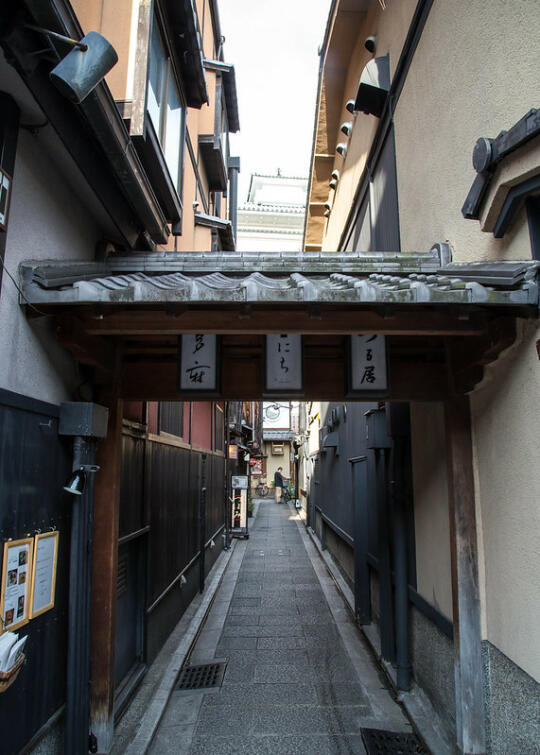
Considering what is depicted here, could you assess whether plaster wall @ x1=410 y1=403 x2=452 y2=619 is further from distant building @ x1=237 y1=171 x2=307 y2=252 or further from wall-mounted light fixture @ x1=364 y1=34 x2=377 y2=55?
distant building @ x1=237 y1=171 x2=307 y2=252

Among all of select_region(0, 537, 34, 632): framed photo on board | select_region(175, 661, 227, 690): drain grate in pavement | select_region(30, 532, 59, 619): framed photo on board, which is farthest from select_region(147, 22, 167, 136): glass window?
select_region(175, 661, 227, 690): drain grate in pavement

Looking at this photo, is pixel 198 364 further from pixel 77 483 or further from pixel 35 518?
pixel 35 518

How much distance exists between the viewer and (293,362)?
Result: 5152 mm

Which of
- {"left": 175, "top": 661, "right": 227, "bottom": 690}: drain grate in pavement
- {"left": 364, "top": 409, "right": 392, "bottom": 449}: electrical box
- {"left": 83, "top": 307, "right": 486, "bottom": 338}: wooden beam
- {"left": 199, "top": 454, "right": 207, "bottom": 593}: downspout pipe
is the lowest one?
{"left": 175, "top": 661, "right": 227, "bottom": 690}: drain grate in pavement

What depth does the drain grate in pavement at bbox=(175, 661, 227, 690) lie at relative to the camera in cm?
691

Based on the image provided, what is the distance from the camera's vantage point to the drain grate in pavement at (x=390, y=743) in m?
5.18

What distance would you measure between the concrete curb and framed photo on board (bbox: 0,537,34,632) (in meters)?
2.63

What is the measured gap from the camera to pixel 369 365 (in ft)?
16.7

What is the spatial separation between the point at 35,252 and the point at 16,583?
8.40 feet

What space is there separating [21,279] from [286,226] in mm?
37062

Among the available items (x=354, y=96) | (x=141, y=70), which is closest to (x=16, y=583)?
(x=141, y=70)

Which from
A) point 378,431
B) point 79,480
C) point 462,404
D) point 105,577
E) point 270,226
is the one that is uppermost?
point 270,226

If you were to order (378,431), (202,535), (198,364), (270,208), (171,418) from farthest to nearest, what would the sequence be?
(270,208) < (202,535) < (171,418) < (378,431) < (198,364)

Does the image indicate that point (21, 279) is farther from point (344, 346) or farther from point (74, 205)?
point (344, 346)
